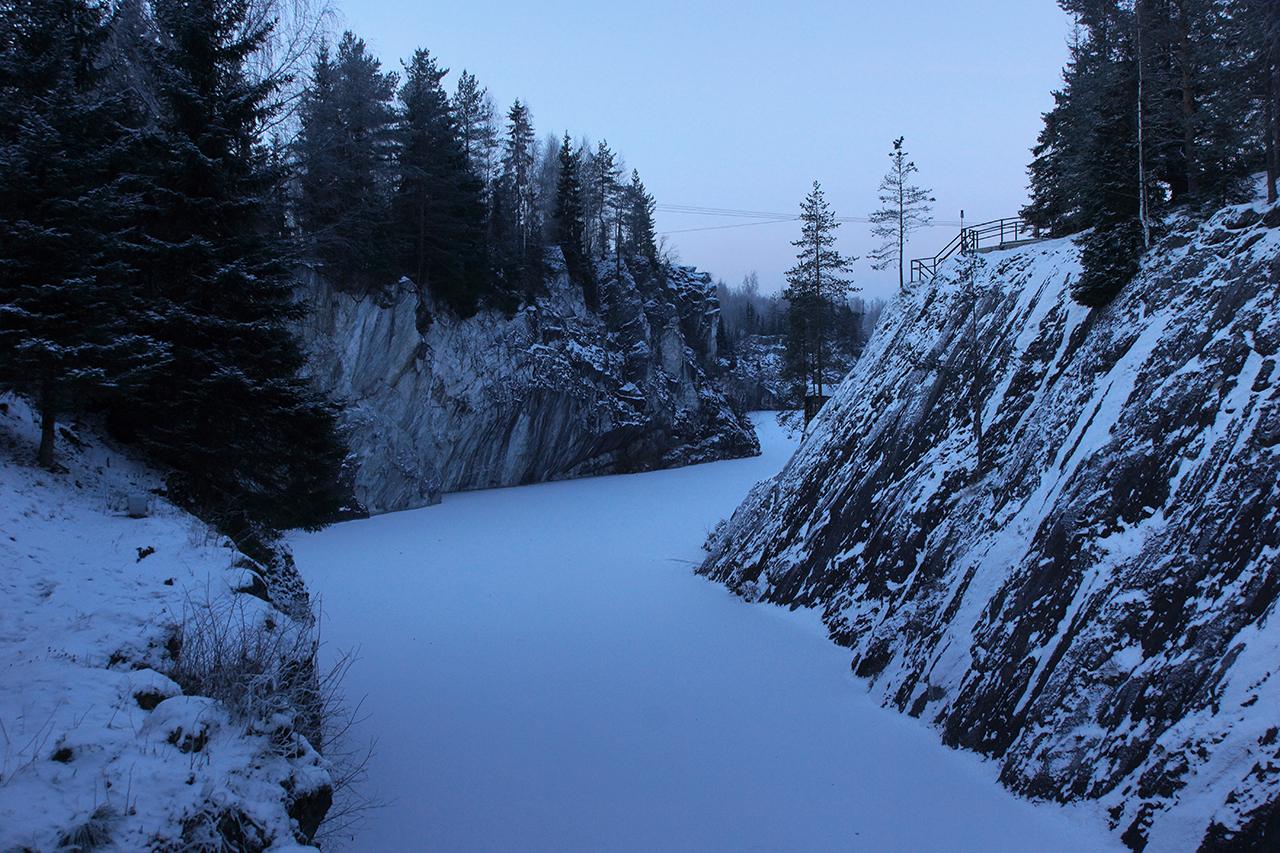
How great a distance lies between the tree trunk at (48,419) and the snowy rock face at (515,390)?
552 inches

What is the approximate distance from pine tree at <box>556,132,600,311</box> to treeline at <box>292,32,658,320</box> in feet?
0.28

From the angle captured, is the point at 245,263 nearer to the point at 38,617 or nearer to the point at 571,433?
the point at 38,617

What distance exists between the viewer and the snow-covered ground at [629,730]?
22.0 feet

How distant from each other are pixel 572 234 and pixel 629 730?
3546 cm

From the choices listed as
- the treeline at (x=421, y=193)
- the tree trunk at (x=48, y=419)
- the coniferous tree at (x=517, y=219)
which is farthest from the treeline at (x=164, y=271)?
the coniferous tree at (x=517, y=219)

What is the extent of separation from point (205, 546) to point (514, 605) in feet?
27.6

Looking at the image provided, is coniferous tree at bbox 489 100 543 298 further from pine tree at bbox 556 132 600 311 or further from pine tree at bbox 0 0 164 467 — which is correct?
pine tree at bbox 0 0 164 467

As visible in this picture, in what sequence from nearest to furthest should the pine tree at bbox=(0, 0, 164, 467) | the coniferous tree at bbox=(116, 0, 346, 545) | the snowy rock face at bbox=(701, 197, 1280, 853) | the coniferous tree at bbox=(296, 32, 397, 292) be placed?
1. the snowy rock face at bbox=(701, 197, 1280, 853)
2. the pine tree at bbox=(0, 0, 164, 467)
3. the coniferous tree at bbox=(116, 0, 346, 545)
4. the coniferous tree at bbox=(296, 32, 397, 292)

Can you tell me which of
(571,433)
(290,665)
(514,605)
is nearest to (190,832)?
(290,665)

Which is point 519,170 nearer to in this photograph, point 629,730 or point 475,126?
point 475,126

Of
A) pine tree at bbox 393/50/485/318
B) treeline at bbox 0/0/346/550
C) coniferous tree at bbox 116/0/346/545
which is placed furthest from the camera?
pine tree at bbox 393/50/485/318

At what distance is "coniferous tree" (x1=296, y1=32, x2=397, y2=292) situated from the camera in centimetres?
2208

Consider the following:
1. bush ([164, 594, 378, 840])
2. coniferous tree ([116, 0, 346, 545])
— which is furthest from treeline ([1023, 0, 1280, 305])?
coniferous tree ([116, 0, 346, 545])

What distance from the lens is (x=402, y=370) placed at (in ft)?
91.1
